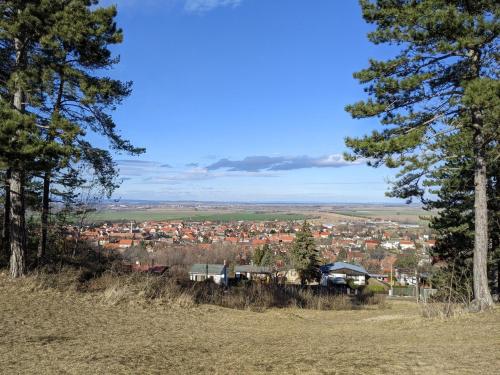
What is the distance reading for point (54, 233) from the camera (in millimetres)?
17219

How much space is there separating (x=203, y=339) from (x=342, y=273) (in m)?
43.0

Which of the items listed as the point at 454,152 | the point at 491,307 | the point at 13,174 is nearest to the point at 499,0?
the point at 454,152

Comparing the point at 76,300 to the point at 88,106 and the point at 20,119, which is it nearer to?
the point at 20,119

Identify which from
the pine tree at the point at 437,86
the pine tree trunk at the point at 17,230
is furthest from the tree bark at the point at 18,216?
the pine tree at the point at 437,86

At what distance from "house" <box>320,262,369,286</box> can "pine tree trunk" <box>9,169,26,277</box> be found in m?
38.5

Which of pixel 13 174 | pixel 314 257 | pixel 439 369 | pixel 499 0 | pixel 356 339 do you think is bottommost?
pixel 314 257

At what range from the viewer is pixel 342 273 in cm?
4869

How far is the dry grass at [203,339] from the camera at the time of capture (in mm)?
5473

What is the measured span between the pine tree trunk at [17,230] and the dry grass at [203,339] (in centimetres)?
76

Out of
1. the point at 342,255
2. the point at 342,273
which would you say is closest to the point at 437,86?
the point at 342,273

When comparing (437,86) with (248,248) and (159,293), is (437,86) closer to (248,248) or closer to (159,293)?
(159,293)

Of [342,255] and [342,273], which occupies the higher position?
[342,273]

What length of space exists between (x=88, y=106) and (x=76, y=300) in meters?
5.34

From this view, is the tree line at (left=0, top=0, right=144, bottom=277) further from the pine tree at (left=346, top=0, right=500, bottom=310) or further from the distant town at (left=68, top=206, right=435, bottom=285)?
the distant town at (left=68, top=206, right=435, bottom=285)
